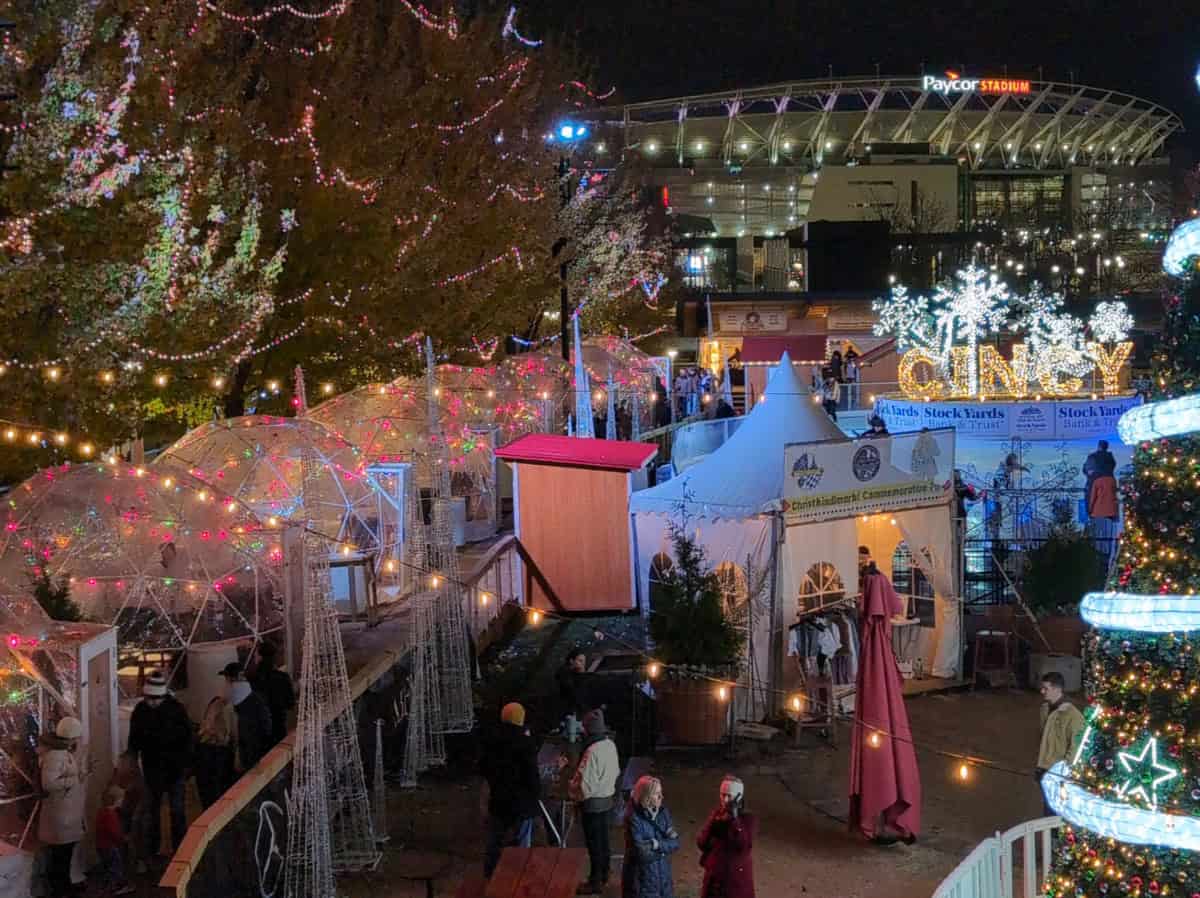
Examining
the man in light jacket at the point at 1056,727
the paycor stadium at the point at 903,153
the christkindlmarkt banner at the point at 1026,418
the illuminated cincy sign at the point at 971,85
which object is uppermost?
the illuminated cincy sign at the point at 971,85

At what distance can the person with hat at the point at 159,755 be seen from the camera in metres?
8.97

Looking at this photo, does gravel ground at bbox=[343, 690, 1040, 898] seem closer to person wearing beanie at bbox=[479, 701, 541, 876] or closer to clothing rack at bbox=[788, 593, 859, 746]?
clothing rack at bbox=[788, 593, 859, 746]

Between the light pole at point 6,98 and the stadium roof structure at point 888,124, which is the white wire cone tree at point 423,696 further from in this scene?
the stadium roof structure at point 888,124

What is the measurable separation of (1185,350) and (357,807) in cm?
684

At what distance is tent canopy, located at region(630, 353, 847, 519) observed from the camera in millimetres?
13938

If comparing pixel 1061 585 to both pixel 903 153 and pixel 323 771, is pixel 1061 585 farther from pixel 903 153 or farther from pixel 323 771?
pixel 903 153

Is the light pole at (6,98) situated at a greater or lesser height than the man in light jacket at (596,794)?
greater

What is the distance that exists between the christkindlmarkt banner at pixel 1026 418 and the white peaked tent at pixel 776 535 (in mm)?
11768

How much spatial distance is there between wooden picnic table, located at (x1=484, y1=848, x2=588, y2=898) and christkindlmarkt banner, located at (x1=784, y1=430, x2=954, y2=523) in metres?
5.86

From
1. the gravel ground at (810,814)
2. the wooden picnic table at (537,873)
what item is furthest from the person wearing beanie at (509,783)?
the wooden picnic table at (537,873)

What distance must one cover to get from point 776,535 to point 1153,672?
8.09 metres

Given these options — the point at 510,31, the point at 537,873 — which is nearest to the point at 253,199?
the point at 537,873

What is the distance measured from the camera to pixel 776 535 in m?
13.4

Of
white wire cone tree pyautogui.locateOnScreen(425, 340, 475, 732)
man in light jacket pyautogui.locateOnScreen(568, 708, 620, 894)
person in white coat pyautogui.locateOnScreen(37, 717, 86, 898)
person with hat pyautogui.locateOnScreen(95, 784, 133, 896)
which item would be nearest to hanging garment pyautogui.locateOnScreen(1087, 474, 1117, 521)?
white wire cone tree pyautogui.locateOnScreen(425, 340, 475, 732)
